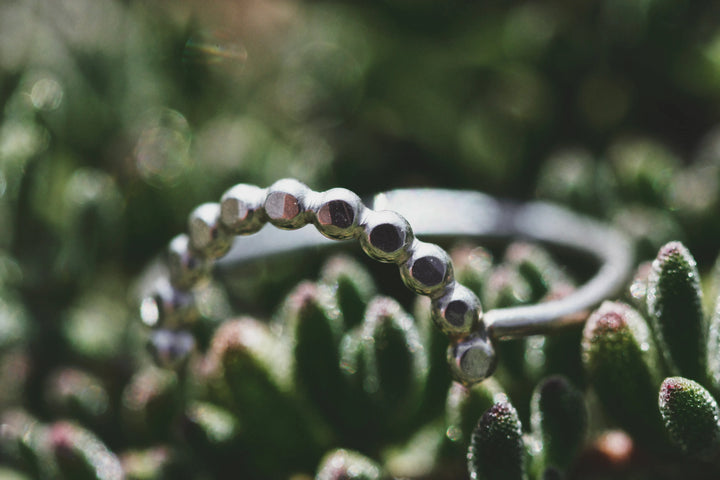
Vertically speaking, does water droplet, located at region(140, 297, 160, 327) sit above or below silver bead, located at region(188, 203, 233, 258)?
below

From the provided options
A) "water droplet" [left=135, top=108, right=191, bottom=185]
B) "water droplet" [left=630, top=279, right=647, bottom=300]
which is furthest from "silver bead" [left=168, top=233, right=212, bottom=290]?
"water droplet" [left=630, top=279, right=647, bottom=300]

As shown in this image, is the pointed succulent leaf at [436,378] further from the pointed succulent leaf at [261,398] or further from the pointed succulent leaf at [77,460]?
the pointed succulent leaf at [77,460]

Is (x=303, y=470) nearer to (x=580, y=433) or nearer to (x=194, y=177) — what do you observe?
(x=580, y=433)

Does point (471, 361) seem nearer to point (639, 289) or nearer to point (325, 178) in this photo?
point (639, 289)

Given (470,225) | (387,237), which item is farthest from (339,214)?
(470,225)

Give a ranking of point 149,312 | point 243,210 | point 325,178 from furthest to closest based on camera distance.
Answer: point 325,178 < point 149,312 < point 243,210

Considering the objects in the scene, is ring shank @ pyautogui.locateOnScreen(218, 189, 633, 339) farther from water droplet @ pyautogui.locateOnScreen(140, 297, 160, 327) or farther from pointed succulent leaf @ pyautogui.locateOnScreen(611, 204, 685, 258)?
water droplet @ pyautogui.locateOnScreen(140, 297, 160, 327)
